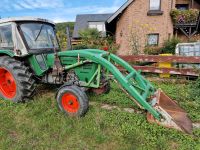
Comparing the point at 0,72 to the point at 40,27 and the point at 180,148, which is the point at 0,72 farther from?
the point at 180,148

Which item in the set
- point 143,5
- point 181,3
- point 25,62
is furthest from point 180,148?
point 181,3

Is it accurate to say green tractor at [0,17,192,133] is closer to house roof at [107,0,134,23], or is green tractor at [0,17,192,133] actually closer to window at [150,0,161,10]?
house roof at [107,0,134,23]

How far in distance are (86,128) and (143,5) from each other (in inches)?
528

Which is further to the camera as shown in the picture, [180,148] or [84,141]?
[84,141]

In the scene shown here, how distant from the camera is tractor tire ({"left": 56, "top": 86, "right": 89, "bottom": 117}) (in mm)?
4051

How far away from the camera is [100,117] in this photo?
4.09m

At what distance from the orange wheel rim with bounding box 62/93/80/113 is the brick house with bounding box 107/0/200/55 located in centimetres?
1128

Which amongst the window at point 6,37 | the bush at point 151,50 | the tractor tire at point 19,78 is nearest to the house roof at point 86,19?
the bush at point 151,50

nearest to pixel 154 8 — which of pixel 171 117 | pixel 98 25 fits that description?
pixel 171 117

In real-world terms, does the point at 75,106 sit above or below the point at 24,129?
above

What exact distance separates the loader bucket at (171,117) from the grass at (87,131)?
10 centimetres

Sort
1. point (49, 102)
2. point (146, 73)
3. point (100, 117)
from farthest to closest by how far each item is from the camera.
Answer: point (146, 73) → point (49, 102) → point (100, 117)

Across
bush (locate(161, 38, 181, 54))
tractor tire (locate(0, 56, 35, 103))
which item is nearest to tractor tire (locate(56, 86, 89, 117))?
tractor tire (locate(0, 56, 35, 103))

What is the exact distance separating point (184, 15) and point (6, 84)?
13534 mm
